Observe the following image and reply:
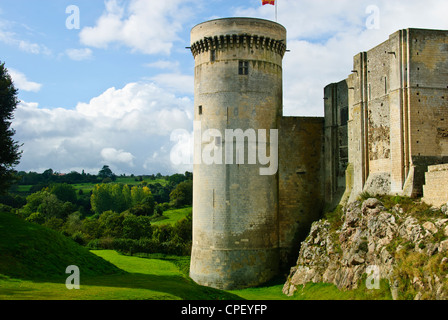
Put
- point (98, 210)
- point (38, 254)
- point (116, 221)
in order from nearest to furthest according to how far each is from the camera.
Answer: point (38, 254), point (116, 221), point (98, 210)

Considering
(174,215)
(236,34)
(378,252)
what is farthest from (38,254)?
(174,215)

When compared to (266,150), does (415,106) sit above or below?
above

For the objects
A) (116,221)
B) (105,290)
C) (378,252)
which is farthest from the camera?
(116,221)

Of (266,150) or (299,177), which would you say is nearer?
(266,150)

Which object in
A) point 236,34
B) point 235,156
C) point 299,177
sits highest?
point 236,34

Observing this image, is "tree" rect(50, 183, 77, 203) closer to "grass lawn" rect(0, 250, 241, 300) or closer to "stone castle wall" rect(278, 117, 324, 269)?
"stone castle wall" rect(278, 117, 324, 269)

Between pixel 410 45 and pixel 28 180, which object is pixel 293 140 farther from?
pixel 28 180

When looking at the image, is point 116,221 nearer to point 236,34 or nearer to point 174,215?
point 174,215

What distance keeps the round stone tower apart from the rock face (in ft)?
9.13

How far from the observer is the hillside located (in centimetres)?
2197

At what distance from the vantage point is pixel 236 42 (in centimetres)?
2880

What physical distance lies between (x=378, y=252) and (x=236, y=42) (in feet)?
48.9

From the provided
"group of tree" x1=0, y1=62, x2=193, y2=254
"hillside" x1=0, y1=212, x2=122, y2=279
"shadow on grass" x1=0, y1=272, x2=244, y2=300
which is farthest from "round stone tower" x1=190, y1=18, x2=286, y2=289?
"group of tree" x1=0, y1=62, x2=193, y2=254

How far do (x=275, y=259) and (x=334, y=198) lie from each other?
203 inches
